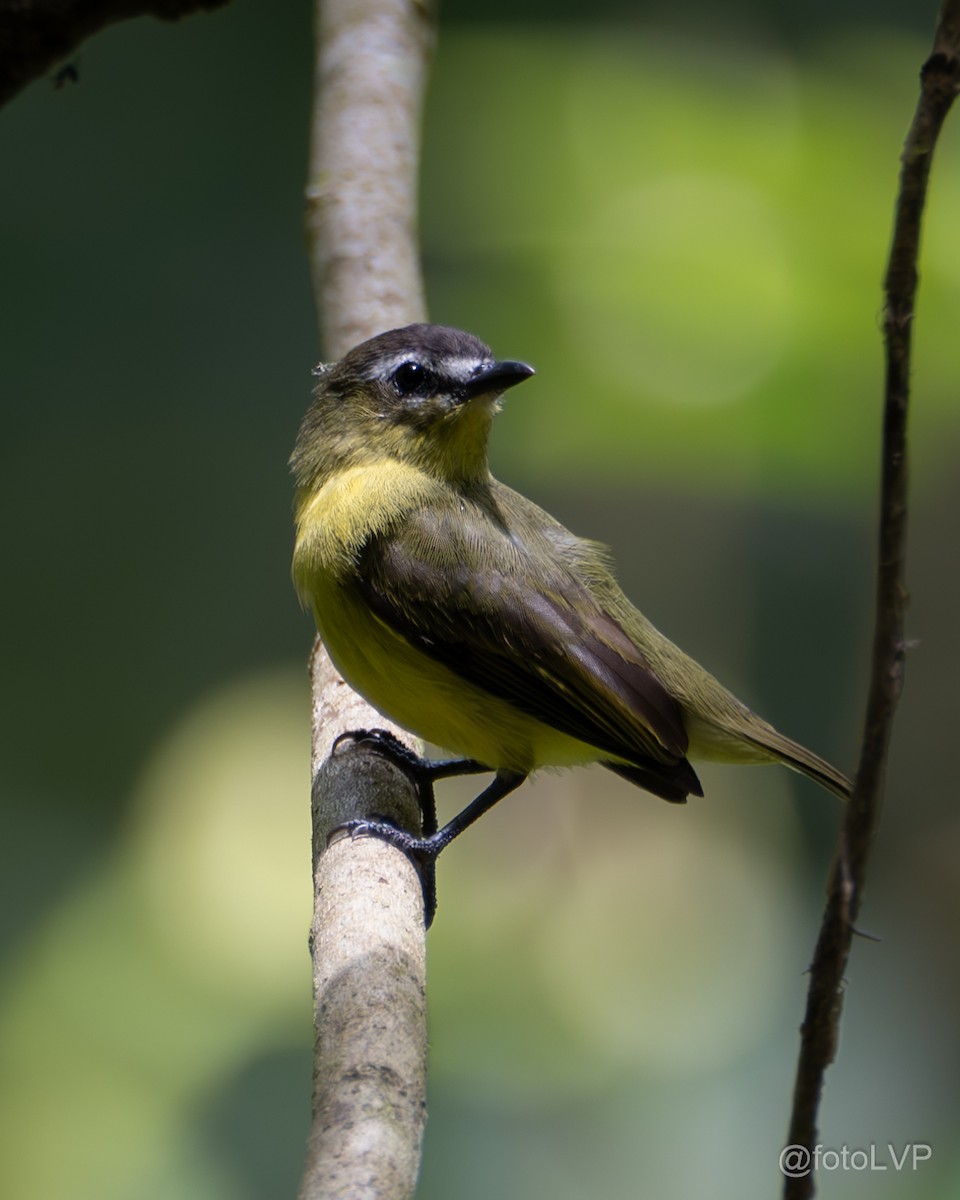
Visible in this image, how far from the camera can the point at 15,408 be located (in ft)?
19.4

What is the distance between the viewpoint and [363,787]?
111 inches

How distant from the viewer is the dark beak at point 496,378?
3121 millimetres

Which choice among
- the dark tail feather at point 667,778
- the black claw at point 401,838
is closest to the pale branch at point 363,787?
the black claw at point 401,838

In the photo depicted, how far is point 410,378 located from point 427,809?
3.19ft

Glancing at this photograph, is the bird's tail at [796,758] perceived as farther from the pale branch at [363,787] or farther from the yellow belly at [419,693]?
the pale branch at [363,787]

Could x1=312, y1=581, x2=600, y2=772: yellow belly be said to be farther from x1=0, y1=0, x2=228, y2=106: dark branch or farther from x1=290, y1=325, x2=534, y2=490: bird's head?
x1=0, y1=0, x2=228, y2=106: dark branch

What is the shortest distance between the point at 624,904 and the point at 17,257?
3726 millimetres

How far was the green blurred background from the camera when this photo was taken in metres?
3.59

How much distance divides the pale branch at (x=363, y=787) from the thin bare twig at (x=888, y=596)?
529 mm

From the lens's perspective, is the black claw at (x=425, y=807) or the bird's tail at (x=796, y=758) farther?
the bird's tail at (x=796, y=758)

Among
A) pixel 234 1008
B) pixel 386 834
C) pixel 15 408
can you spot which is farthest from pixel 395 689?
pixel 15 408

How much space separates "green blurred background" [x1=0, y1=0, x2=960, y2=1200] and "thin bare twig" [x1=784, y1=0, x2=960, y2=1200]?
6.57 ft

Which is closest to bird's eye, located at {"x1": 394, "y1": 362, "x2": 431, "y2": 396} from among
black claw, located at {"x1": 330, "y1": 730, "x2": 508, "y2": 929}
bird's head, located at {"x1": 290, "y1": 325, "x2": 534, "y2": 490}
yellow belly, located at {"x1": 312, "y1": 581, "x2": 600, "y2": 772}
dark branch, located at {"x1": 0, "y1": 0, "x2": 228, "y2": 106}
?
bird's head, located at {"x1": 290, "y1": 325, "x2": 534, "y2": 490}

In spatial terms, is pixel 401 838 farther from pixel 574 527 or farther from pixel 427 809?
pixel 574 527
